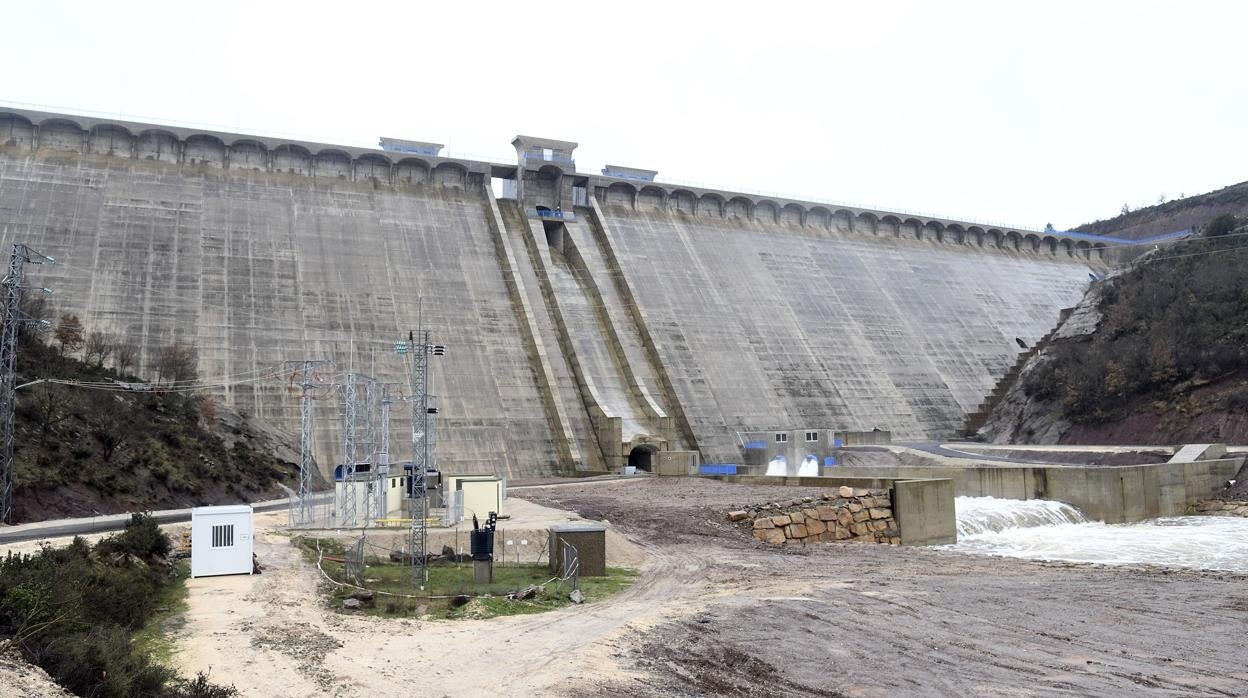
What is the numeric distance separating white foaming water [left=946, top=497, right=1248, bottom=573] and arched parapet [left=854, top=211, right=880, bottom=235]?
34.1 metres

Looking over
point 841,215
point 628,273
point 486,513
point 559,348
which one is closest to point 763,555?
point 486,513

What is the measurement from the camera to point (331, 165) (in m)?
45.4

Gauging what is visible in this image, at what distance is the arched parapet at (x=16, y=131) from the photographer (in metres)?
39.7

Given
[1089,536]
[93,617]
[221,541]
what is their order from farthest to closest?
[1089,536], [221,541], [93,617]

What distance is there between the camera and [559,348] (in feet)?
134

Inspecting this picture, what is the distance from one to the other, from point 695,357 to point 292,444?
63.3 feet

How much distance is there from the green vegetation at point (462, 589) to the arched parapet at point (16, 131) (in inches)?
1302

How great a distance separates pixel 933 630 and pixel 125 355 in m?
30.3

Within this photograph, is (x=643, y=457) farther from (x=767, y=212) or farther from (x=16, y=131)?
(x=16, y=131)

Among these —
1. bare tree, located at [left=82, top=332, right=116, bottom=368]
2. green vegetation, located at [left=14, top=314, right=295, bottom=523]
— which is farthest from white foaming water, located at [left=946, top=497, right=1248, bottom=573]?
bare tree, located at [left=82, top=332, right=116, bottom=368]

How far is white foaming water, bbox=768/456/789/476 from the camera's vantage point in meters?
38.0

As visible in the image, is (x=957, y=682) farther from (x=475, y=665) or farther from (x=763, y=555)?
(x=763, y=555)

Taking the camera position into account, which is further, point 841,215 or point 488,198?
point 841,215

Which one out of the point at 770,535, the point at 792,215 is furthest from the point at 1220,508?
the point at 792,215
